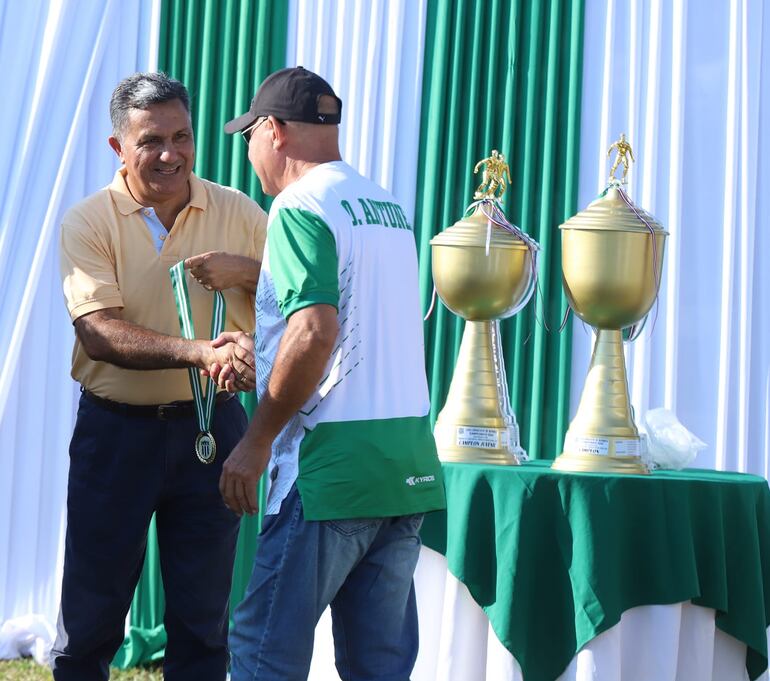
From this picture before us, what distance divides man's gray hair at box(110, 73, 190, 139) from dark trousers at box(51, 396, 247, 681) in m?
0.65

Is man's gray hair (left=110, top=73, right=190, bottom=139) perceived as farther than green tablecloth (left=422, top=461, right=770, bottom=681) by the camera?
Yes

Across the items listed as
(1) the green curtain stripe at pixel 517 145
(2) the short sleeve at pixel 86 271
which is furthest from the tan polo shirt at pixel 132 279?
(1) the green curtain stripe at pixel 517 145

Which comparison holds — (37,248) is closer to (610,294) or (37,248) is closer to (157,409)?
(157,409)

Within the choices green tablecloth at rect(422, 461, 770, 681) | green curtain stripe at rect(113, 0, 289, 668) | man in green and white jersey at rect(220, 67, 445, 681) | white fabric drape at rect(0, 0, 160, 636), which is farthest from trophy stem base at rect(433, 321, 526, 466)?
white fabric drape at rect(0, 0, 160, 636)

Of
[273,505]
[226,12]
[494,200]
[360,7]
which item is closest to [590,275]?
[494,200]

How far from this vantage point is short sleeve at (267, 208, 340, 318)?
1826 mm

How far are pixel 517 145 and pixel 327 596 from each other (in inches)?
89.1

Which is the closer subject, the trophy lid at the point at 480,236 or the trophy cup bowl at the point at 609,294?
the trophy cup bowl at the point at 609,294

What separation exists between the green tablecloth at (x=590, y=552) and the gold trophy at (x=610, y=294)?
0.42 ft

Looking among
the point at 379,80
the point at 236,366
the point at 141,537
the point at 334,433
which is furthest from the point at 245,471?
the point at 379,80

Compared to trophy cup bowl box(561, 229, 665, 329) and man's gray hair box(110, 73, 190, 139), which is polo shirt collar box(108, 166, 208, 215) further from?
trophy cup bowl box(561, 229, 665, 329)

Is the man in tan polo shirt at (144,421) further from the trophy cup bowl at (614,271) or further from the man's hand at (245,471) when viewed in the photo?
the trophy cup bowl at (614,271)

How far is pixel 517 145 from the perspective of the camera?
3805mm

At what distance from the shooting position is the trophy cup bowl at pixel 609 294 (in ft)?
8.43
